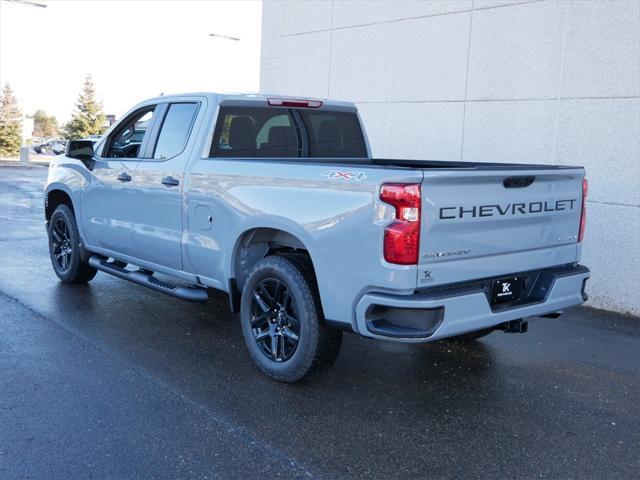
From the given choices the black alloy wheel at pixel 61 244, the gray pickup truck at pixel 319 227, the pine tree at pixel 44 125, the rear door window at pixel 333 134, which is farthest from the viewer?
the pine tree at pixel 44 125

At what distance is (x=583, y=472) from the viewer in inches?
149

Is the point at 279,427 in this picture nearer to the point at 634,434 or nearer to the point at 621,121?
the point at 634,434

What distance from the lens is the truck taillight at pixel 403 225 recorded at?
3.99 meters

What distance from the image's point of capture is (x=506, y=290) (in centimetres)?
458

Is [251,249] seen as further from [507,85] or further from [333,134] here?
[507,85]

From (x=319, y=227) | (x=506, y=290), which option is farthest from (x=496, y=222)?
(x=319, y=227)

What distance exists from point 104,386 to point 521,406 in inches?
109

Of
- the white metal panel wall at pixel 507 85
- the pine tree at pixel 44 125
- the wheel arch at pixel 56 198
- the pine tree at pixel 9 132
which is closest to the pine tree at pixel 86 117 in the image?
the pine tree at pixel 9 132

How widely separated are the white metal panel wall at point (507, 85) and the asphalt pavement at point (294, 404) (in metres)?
1.73

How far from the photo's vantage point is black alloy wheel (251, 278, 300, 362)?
4857 mm

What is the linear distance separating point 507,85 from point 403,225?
5229 millimetres

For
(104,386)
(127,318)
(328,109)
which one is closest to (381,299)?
(104,386)

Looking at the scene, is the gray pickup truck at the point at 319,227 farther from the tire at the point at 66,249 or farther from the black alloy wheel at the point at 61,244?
the black alloy wheel at the point at 61,244

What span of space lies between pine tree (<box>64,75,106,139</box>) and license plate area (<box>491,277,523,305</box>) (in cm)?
6714
